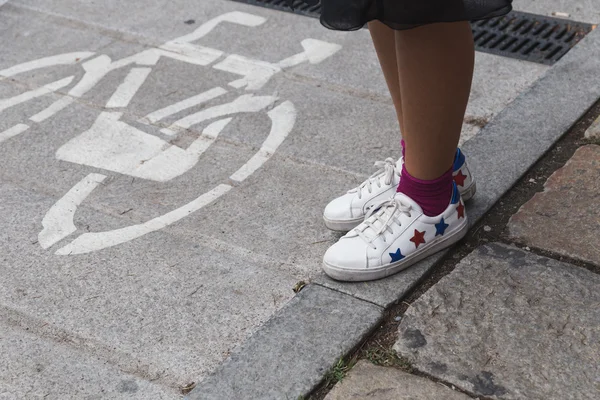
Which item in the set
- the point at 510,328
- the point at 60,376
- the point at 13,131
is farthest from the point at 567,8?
the point at 60,376

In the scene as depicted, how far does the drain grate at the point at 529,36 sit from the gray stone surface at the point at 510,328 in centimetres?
152

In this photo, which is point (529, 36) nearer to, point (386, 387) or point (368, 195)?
point (368, 195)

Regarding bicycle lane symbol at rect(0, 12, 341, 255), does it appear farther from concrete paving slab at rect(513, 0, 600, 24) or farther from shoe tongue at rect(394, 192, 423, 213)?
concrete paving slab at rect(513, 0, 600, 24)

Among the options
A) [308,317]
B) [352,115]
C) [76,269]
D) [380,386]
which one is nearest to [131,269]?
Answer: [76,269]

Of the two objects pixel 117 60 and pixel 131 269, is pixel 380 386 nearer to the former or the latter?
pixel 131 269

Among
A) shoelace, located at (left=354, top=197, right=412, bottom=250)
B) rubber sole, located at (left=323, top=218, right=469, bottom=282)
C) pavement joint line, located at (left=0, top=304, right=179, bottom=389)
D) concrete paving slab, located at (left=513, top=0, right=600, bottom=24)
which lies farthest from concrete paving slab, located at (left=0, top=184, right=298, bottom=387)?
concrete paving slab, located at (left=513, top=0, right=600, bottom=24)

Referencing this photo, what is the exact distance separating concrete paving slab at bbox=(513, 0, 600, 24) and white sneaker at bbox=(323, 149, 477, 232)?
67.6 inches

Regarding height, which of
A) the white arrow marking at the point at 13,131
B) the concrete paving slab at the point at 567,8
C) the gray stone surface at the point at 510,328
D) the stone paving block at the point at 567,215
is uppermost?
the white arrow marking at the point at 13,131

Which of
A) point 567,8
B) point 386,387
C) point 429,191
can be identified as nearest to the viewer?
point 386,387

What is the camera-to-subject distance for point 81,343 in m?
2.10

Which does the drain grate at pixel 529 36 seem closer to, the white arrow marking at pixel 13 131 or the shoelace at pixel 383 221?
the shoelace at pixel 383 221

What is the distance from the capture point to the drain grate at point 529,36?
3.59m

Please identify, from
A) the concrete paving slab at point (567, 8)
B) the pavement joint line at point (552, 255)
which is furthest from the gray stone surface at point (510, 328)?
the concrete paving slab at point (567, 8)

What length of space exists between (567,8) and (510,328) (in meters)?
2.38
